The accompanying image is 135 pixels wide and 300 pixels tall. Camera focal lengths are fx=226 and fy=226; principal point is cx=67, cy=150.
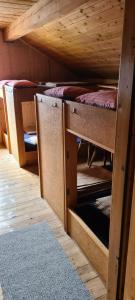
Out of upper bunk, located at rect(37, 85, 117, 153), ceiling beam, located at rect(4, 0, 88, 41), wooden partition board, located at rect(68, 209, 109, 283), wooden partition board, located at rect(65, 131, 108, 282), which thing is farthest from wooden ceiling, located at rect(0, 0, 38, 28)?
wooden partition board, located at rect(68, 209, 109, 283)

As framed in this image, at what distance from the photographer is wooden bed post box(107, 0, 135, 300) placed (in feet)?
2.66

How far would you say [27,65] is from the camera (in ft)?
14.2

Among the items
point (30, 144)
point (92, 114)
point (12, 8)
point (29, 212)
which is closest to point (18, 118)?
point (30, 144)

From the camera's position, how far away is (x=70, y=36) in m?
3.04

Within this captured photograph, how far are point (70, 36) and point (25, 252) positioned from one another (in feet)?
8.80

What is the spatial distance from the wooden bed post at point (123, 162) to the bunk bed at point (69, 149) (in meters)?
0.17

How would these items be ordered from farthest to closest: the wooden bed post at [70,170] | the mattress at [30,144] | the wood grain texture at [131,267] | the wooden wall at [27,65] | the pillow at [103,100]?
the wooden wall at [27,65] < the mattress at [30,144] < the wooden bed post at [70,170] < the pillow at [103,100] < the wood grain texture at [131,267]

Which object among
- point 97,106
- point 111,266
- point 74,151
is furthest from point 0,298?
point 97,106

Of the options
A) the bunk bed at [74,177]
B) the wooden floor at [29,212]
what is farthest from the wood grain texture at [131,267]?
the wooden floor at [29,212]

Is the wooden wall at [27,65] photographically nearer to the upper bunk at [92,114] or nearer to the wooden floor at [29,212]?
the wooden floor at [29,212]

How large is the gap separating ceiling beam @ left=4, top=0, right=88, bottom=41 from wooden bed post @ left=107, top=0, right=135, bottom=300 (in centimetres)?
101

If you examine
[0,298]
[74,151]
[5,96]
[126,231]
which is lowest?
[0,298]

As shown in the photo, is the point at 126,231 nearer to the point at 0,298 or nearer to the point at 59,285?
the point at 59,285

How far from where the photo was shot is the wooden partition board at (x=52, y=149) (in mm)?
1749
